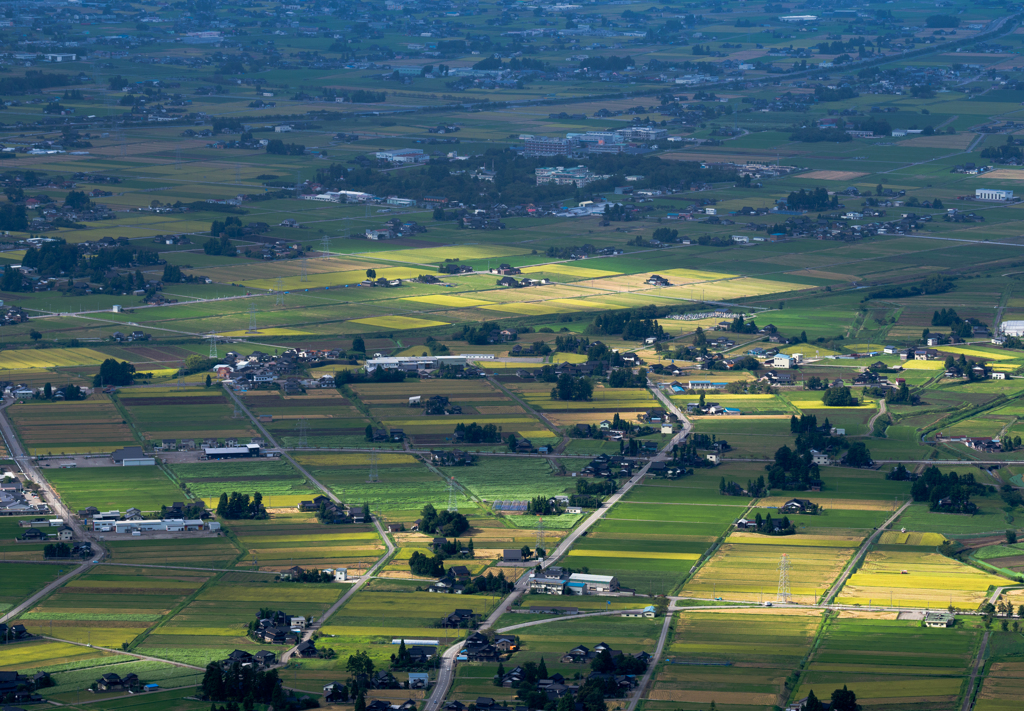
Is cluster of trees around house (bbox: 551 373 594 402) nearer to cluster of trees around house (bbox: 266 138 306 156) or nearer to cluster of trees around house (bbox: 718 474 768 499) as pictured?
cluster of trees around house (bbox: 718 474 768 499)

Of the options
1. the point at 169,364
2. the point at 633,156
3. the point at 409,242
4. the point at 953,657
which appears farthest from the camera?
the point at 633,156

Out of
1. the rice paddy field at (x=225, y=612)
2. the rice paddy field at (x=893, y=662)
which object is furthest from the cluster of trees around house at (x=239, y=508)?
the rice paddy field at (x=893, y=662)

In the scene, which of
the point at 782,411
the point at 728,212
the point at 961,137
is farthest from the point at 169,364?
the point at 961,137

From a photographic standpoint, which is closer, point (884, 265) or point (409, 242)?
point (884, 265)

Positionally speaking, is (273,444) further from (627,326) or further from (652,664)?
(652,664)

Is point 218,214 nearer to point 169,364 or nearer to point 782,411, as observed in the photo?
point 169,364

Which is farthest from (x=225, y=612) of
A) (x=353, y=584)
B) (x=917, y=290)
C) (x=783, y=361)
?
(x=917, y=290)
